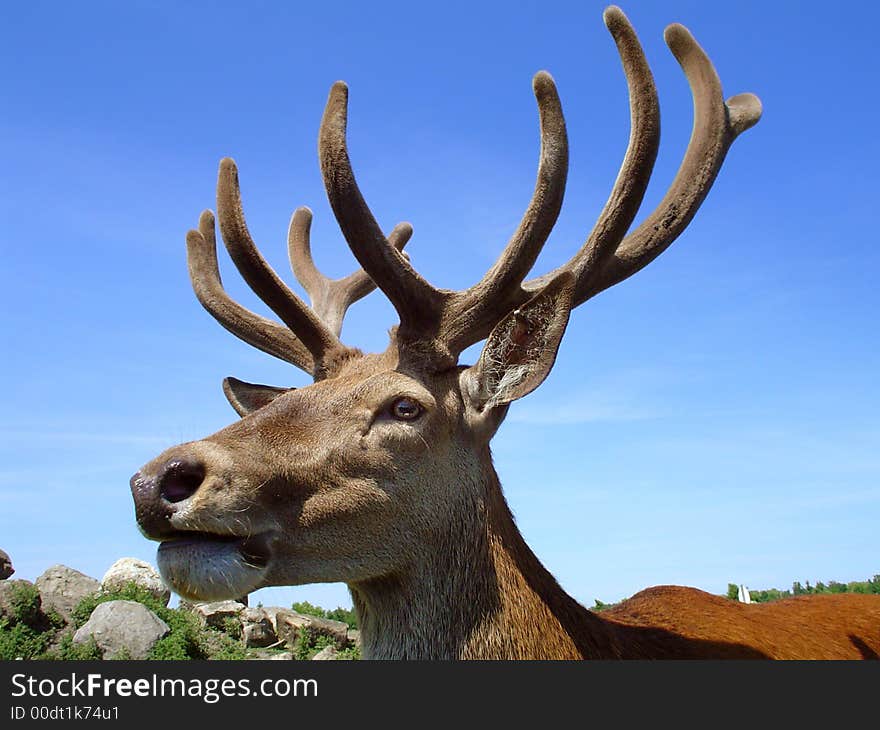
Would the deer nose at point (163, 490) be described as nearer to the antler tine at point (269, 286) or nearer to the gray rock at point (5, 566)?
the antler tine at point (269, 286)

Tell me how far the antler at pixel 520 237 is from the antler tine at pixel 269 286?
23.8 inches

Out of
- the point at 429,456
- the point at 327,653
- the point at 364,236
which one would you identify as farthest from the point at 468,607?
the point at 327,653

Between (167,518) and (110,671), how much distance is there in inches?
Answer: 46.8

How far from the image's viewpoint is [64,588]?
53.8ft

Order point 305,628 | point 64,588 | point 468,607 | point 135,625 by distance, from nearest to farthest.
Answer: point 468,607, point 135,625, point 305,628, point 64,588

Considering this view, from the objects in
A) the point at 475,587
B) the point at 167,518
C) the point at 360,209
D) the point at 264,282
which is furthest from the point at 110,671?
the point at 360,209

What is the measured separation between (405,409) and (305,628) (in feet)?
41.7

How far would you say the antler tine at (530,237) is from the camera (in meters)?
4.44

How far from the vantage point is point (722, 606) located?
17.3ft

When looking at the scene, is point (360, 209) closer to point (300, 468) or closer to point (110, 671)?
point (300, 468)

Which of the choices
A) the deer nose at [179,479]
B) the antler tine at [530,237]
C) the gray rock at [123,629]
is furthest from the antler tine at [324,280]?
the gray rock at [123,629]

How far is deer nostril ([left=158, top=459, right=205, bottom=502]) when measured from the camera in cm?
337

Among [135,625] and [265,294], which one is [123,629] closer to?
[135,625]

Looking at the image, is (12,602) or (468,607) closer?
(468,607)
